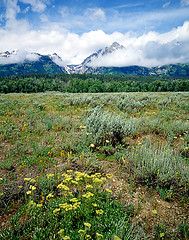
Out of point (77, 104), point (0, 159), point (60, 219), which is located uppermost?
point (77, 104)

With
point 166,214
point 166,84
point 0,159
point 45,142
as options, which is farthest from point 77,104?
point 166,84

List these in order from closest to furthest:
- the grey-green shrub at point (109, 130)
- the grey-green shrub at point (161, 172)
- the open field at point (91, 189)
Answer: the open field at point (91, 189) → the grey-green shrub at point (161, 172) → the grey-green shrub at point (109, 130)

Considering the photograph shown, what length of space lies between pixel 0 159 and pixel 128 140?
14.5 feet

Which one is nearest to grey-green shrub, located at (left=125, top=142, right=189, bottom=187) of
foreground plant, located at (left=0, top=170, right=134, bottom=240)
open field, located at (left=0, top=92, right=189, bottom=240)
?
open field, located at (left=0, top=92, right=189, bottom=240)

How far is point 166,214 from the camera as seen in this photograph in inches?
98.3

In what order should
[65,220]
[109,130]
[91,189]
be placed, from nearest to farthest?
[65,220]
[91,189]
[109,130]

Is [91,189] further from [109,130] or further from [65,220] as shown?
[109,130]

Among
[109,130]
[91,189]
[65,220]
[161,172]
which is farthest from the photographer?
[109,130]

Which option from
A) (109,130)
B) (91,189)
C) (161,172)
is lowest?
(91,189)

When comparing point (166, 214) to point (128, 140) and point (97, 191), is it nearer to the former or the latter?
point (97, 191)

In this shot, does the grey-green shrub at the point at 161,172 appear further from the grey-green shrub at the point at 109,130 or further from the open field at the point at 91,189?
the grey-green shrub at the point at 109,130

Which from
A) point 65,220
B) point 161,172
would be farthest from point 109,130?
point 65,220

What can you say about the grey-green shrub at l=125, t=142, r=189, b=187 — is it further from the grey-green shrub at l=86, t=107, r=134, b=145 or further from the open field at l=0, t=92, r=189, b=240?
the grey-green shrub at l=86, t=107, r=134, b=145

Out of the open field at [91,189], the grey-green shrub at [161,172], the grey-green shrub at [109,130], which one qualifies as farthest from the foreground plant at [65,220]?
the grey-green shrub at [109,130]
